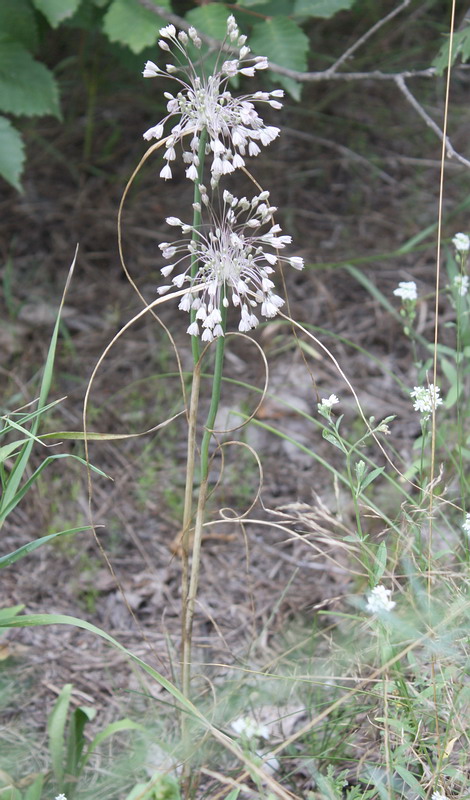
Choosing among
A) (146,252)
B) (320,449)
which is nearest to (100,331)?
(146,252)

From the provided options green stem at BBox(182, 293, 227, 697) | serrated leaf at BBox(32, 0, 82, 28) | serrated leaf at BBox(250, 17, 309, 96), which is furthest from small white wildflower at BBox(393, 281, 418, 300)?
serrated leaf at BBox(32, 0, 82, 28)

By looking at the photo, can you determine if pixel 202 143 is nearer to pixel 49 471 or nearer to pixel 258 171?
pixel 49 471

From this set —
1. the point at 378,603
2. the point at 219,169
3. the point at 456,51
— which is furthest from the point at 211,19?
the point at 378,603

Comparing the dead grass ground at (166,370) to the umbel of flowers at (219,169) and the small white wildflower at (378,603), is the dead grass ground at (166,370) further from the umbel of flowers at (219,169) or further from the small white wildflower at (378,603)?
the umbel of flowers at (219,169)

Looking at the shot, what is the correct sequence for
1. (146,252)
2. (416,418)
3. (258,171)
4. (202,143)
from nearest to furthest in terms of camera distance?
(202,143) < (416,418) < (146,252) < (258,171)

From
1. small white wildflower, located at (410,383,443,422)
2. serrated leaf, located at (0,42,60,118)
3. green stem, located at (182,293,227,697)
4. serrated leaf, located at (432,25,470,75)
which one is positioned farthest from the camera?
serrated leaf, located at (0,42,60,118)

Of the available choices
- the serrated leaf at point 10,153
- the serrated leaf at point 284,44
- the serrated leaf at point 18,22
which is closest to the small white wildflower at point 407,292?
the serrated leaf at point 284,44

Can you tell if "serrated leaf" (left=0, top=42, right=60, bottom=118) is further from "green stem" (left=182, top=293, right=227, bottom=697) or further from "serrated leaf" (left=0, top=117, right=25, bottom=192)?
"green stem" (left=182, top=293, right=227, bottom=697)
